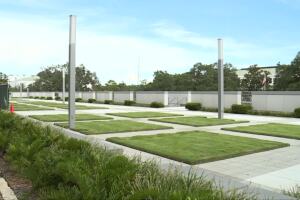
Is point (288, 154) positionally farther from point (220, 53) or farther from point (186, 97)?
point (186, 97)

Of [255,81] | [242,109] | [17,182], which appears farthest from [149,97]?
[17,182]

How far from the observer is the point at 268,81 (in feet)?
216

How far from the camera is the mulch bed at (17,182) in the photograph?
235 inches

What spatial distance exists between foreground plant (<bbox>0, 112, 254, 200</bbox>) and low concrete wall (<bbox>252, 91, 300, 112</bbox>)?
862 inches

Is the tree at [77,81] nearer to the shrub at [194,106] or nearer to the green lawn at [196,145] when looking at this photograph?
the shrub at [194,106]

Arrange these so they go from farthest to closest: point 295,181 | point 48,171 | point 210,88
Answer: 1. point 210,88
2. point 295,181
3. point 48,171

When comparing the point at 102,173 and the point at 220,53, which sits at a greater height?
the point at 220,53

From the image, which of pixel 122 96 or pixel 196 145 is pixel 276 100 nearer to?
pixel 196 145

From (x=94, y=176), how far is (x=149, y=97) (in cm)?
3890

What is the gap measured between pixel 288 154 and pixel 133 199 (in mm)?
7414

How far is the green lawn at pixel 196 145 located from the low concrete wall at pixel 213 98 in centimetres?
1757

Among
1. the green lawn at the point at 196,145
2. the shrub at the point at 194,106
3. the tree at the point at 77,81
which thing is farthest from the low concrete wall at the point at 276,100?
the tree at the point at 77,81

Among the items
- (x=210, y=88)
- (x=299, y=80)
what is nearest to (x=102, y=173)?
(x=299, y=80)

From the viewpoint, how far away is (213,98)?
33.1 m
